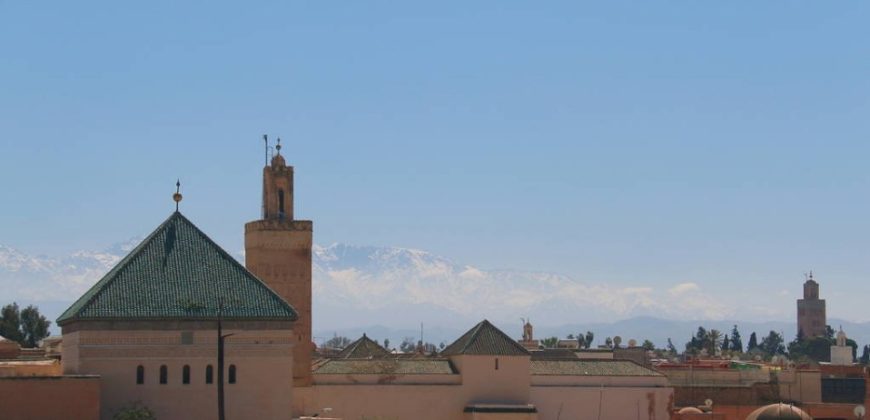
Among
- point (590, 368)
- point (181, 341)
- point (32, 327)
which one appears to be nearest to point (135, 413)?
point (181, 341)

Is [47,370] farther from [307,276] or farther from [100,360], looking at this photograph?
[307,276]

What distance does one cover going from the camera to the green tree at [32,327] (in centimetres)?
7806

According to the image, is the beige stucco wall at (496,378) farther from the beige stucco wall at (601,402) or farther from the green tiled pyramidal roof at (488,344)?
the beige stucco wall at (601,402)

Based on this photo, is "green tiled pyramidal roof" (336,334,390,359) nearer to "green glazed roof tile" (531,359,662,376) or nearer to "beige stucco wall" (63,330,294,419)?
"green glazed roof tile" (531,359,662,376)

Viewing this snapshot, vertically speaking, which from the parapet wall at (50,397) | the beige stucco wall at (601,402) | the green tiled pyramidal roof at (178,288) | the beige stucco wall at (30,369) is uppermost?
the green tiled pyramidal roof at (178,288)

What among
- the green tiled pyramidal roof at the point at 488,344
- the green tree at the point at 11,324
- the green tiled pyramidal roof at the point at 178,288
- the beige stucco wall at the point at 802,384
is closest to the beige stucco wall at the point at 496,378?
the green tiled pyramidal roof at the point at 488,344

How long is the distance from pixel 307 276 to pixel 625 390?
13712 millimetres

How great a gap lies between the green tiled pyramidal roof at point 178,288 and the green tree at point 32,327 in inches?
1625

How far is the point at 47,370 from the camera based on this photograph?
40.2 metres

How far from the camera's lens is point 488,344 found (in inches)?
2085

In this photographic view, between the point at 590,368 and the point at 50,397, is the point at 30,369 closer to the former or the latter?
the point at 50,397

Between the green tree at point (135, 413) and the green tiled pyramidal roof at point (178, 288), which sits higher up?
the green tiled pyramidal roof at point (178, 288)

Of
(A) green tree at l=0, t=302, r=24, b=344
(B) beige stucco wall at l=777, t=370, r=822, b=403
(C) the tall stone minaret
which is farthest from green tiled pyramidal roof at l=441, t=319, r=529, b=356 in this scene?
(A) green tree at l=0, t=302, r=24, b=344

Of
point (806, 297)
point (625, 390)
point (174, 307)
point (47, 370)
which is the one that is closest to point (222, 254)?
point (174, 307)
